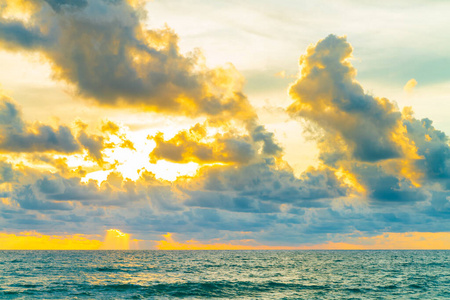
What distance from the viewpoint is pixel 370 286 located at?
81.9 m

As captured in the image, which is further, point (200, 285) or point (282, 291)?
point (200, 285)

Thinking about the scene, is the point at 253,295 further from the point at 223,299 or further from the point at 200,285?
the point at 200,285

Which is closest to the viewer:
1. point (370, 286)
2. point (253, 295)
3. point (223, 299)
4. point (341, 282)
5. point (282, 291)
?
point (223, 299)

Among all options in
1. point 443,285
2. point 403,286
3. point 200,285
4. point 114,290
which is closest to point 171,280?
point 200,285

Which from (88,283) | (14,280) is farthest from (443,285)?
(14,280)

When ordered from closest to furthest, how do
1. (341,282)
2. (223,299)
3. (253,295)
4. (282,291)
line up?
(223,299), (253,295), (282,291), (341,282)

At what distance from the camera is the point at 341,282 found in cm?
8869

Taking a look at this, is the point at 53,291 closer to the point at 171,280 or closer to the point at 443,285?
the point at 171,280

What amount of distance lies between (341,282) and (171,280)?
3780cm

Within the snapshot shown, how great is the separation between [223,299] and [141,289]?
19.6 m

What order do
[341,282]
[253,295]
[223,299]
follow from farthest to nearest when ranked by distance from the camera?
[341,282]
[253,295]
[223,299]

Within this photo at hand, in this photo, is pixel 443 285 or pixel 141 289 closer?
pixel 141 289

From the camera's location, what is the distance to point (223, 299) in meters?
66.4

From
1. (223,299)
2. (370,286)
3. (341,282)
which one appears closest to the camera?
(223,299)
